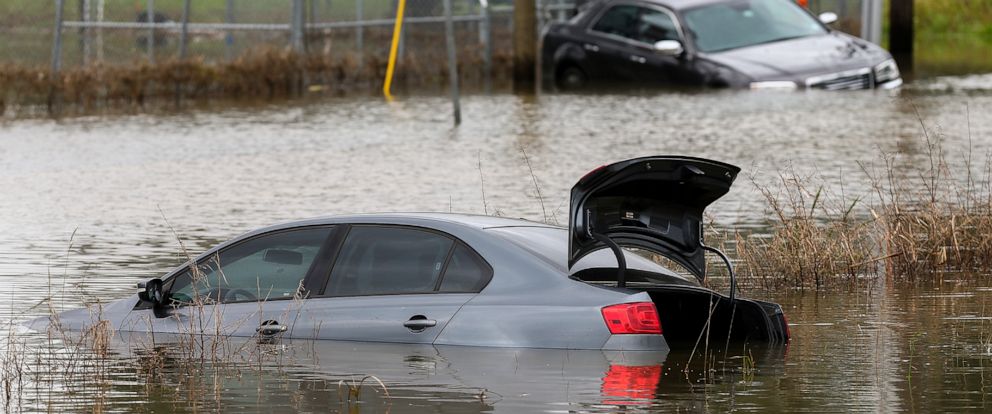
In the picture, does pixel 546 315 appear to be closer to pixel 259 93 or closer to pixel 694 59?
pixel 694 59

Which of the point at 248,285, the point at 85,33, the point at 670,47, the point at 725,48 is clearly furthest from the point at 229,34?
the point at 248,285

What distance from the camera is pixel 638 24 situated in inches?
1251

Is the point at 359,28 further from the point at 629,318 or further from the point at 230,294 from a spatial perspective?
the point at 629,318

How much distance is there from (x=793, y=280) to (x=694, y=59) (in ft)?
56.2

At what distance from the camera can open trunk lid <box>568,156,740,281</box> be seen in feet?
33.1

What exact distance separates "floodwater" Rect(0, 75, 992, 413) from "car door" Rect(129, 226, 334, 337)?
0.81 feet

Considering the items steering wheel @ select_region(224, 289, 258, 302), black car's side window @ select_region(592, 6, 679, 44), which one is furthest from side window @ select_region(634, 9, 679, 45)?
steering wheel @ select_region(224, 289, 258, 302)

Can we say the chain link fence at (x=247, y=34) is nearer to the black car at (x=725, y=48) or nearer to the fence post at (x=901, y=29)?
the black car at (x=725, y=48)

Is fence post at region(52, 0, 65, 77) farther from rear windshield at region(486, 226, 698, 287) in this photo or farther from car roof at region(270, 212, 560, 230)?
rear windshield at region(486, 226, 698, 287)

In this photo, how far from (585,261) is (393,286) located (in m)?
1.02

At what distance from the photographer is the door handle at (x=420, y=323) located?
10281 mm

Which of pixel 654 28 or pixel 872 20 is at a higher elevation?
pixel 654 28

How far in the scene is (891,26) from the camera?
41594mm

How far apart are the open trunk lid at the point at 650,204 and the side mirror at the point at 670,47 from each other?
20.1m
